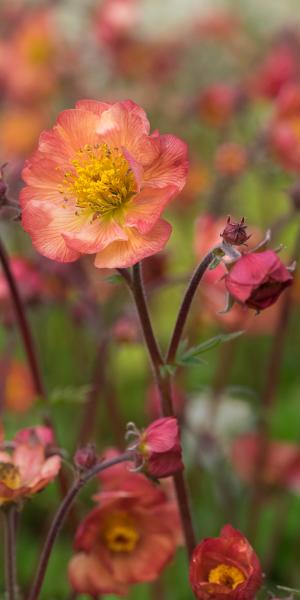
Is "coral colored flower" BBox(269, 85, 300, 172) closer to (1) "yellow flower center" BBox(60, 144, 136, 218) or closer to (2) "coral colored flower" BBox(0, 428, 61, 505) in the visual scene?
(1) "yellow flower center" BBox(60, 144, 136, 218)

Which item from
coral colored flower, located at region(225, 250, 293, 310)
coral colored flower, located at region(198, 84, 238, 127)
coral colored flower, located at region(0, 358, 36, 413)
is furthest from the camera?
coral colored flower, located at region(198, 84, 238, 127)

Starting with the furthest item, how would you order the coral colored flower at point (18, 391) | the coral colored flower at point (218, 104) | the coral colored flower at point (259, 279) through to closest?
the coral colored flower at point (218, 104)
the coral colored flower at point (18, 391)
the coral colored flower at point (259, 279)

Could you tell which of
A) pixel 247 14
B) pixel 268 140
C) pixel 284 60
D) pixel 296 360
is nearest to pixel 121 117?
pixel 268 140

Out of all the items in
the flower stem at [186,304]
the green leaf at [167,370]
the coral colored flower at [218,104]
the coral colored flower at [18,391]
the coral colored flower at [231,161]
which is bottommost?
the coral colored flower at [18,391]

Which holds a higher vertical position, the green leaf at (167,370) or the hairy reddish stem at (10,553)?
the green leaf at (167,370)

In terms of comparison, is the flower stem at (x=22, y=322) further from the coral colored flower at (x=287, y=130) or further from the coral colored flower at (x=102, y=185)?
the coral colored flower at (x=287, y=130)

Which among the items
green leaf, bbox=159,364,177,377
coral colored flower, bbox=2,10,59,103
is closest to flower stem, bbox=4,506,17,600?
green leaf, bbox=159,364,177,377

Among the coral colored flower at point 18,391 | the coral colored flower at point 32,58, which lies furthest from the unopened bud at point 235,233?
the coral colored flower at point 32,58
